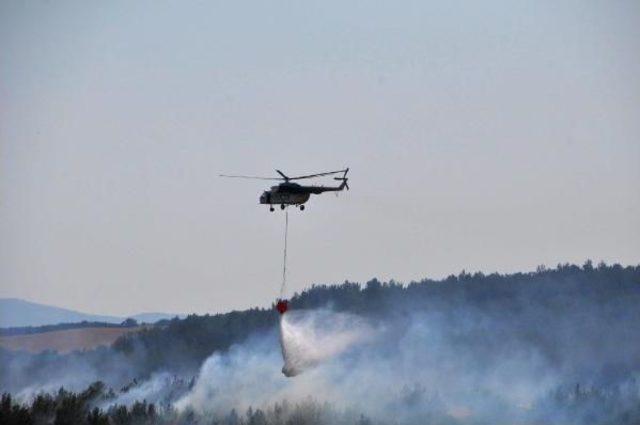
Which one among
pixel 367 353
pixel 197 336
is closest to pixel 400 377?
pixel 367 353

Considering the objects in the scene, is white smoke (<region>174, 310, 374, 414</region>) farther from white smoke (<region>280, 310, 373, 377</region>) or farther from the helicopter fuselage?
the helicopter fuselage

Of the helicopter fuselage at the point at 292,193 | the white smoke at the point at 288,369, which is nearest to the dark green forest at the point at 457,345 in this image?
the white smoke at the point at 288,369

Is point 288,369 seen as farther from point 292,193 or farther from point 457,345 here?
point 292,193

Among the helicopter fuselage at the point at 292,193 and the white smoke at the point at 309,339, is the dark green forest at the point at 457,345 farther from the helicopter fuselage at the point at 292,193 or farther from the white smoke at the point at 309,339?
the helicopter fuselage at the point at 292,193

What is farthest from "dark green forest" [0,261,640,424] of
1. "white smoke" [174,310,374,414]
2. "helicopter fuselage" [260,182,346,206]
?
"helicopter fuselage" [260,182,346,206]

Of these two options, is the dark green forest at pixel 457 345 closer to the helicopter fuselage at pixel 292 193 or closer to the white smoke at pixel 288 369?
the white smoke at pixel 288 369

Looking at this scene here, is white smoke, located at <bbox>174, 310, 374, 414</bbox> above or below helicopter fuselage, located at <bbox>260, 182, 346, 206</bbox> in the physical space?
below

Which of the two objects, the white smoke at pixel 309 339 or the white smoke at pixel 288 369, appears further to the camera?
the white smoke at pixel 309 339

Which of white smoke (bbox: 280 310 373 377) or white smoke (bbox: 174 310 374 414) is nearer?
white smoke (bbox: 174 310 374 414)

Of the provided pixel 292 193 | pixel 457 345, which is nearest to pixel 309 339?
pixel 457 345

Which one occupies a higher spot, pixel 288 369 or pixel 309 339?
pixel 309 339

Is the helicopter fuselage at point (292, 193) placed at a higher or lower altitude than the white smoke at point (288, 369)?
higher

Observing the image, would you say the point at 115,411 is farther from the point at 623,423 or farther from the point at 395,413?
the point at 623,423

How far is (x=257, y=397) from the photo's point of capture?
447ft
